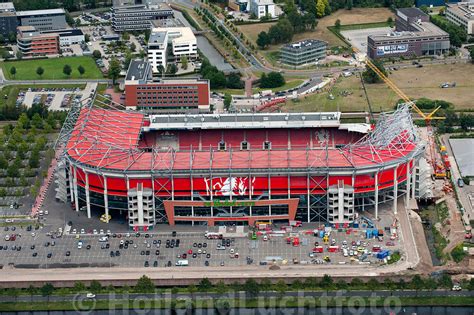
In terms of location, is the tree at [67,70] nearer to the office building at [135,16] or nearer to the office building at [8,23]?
the office building at [135,16]

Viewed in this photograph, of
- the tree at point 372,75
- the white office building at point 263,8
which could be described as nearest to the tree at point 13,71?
the white office building at point 263,8

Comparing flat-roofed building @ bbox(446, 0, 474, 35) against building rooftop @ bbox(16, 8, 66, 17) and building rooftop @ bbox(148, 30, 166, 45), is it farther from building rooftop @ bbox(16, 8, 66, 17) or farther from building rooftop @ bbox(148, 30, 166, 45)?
building rooftop @ bbox(16, 8, 66, 17)

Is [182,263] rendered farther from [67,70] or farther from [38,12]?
[38,12]

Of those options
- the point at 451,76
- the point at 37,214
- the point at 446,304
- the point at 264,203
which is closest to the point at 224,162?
the point at 264,203

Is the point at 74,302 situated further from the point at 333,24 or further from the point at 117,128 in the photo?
the point at 333,24

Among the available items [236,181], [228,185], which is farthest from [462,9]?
[228,185]
